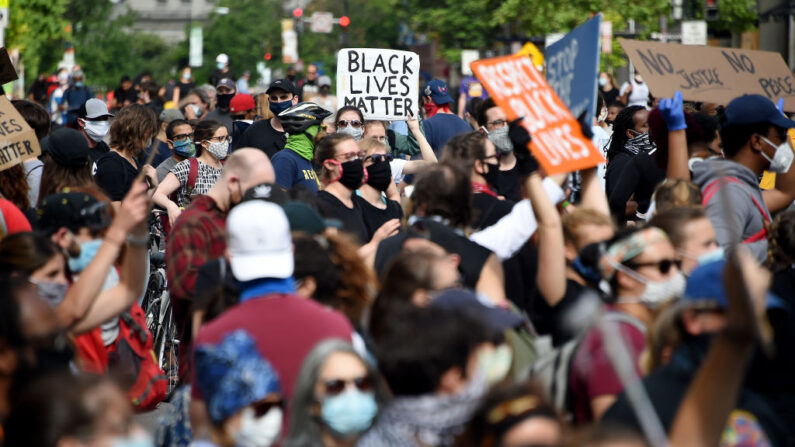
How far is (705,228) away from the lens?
15.8ft

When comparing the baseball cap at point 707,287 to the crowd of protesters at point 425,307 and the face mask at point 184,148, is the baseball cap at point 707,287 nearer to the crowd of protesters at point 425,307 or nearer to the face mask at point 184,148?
the crowd of protesters at point 425,307

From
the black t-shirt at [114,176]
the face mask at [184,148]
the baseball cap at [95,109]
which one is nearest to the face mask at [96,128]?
the baseball cap at [95,109]

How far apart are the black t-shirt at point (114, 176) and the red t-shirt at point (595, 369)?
6.08 metres

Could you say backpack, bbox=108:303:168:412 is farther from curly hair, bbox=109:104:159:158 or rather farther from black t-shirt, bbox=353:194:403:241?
curly hair, bbox=109:104:159:158

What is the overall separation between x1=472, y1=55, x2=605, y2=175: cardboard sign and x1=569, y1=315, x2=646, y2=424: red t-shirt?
3.69 feet

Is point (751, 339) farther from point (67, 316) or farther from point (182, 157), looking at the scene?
point (182, 157)

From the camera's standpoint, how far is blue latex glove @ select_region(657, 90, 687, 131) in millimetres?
6145

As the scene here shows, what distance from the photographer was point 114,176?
933 cm

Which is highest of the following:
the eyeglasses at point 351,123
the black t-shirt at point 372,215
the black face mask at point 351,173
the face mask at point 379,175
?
the black face mask at point 351,173

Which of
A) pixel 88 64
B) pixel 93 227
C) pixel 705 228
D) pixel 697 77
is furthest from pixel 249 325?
pixel 88 64

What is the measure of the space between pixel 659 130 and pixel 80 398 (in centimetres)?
434

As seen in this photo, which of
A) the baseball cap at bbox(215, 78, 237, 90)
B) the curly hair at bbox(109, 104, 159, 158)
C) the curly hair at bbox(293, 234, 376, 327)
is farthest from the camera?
the baseball cap at bbox(215, 78, 237, 90)

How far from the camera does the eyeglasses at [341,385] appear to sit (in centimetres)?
353

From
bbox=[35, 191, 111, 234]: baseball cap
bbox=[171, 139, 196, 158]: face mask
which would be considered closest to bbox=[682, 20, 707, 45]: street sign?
bbox=[171, 139, 196, 158]: face mask
